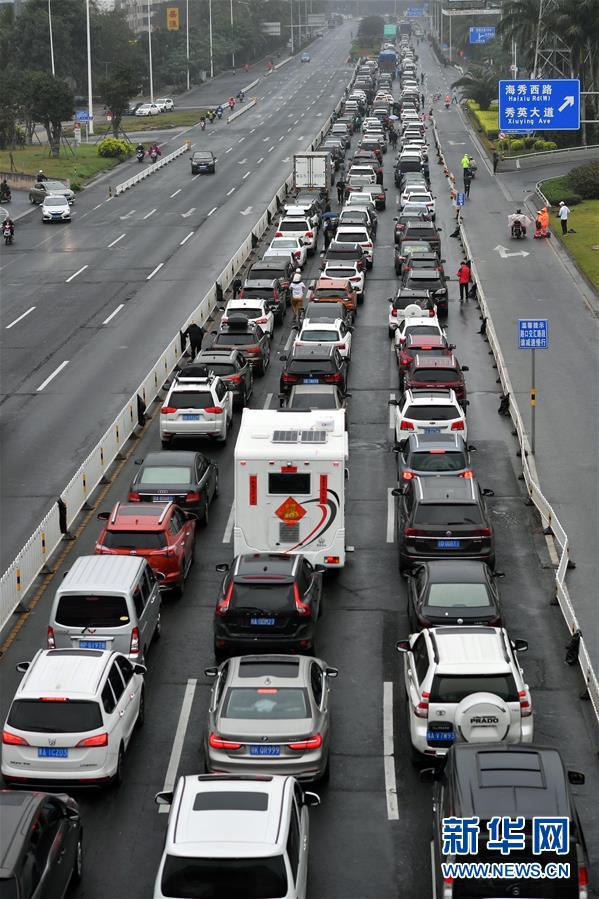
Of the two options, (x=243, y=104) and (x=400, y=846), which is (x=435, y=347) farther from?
(x=243, y=104)

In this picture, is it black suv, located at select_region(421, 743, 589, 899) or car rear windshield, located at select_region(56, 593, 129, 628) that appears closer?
black suv, located at select_region(421, 743, 589, 899)

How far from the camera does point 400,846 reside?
16.2 metres

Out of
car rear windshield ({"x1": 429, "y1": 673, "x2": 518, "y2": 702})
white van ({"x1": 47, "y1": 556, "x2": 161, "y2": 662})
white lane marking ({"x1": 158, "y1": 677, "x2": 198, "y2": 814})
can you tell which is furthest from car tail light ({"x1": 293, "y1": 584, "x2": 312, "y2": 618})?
car rear windshield ({"x1": 429, "y1": 673, "x2": 518, "y2": 702})

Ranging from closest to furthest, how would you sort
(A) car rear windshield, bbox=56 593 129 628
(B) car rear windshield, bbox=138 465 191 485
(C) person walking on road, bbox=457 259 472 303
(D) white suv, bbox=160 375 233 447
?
(A) car rear windshield, bbox=56 593 129 628 < (B) car rear windshield, bbox=138 465 191 485 < (D) white suv, bbox=160 375 233 447 < (C) person walking on road, bbox=457 259 472 303

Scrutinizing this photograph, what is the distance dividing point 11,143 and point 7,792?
89338mm

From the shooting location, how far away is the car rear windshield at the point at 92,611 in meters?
20.1

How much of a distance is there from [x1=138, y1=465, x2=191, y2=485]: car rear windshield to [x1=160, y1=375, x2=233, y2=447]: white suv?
506cm

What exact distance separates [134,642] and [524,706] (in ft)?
19.6

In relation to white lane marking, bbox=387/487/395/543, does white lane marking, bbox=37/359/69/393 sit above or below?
above

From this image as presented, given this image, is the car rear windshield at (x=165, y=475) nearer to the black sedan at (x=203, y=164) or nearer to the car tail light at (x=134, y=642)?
the car tail light at (x=134, y=642)

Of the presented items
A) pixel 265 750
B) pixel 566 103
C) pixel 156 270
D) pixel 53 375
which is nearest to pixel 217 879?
pixel 265 750

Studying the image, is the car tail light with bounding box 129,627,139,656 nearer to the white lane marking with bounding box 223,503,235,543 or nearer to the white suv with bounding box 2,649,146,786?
the white suv with bounding box 2,649,146,786

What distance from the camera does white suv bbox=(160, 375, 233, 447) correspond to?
105 feet

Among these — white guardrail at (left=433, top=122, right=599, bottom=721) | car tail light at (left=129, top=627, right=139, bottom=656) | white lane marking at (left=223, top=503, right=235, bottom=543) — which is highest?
car tail light at (left=129, top=627, right=139, bottom=656)
